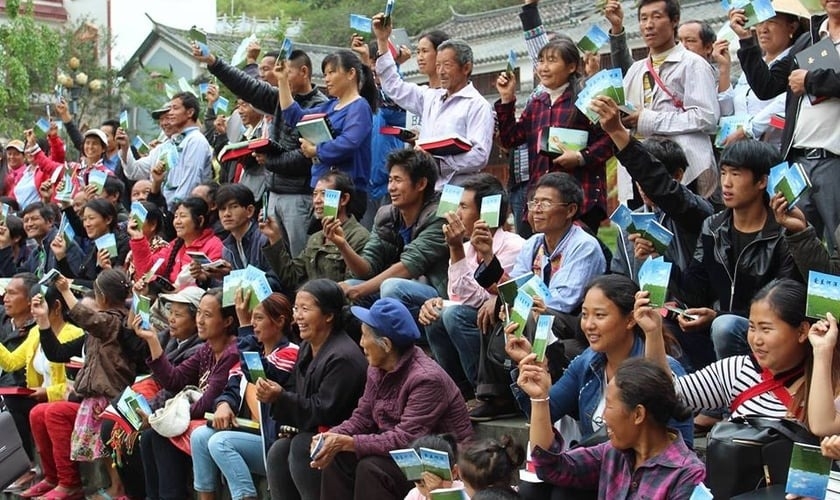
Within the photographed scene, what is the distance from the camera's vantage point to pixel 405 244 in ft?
24.4

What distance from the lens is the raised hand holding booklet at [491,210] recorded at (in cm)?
643

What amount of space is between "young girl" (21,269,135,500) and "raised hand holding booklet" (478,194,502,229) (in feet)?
9.98

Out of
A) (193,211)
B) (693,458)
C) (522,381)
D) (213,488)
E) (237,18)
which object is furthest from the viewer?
(237,18)

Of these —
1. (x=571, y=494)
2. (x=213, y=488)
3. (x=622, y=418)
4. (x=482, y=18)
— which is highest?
(x=482, y=18)

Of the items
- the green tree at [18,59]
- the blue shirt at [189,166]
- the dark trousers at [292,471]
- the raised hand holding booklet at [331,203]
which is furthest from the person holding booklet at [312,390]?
the green tree at [18,59]

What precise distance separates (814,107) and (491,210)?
5.59 feet

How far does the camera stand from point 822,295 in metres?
4.43

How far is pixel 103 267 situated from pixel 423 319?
3921 mm

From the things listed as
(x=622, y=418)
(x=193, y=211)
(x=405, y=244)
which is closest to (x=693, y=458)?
(x=622, y=418)

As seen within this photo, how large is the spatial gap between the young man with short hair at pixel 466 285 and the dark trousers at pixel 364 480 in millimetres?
883

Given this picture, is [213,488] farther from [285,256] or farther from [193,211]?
[193,211]

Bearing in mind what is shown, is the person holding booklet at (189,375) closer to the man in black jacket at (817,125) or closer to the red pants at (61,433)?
the red pants at (61,433)

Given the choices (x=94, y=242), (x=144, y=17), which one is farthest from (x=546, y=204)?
(x=144, y=17)

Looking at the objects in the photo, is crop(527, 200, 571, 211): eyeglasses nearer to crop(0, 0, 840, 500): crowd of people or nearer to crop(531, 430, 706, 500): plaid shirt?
crop(0, 0, 840, 500): crowd of people
